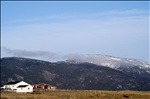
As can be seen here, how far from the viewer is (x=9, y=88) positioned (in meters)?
165

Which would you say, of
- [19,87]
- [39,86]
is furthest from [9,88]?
[39,86]

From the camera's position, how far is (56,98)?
221ft

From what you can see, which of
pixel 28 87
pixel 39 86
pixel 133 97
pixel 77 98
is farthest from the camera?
pixel 39 86

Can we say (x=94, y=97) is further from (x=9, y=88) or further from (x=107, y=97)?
(x=9, y=88)

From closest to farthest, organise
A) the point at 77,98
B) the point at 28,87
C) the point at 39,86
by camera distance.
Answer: the point at 77,98 < the point at 28,87 < the point at 39,86

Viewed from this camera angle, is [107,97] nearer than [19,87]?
Yes

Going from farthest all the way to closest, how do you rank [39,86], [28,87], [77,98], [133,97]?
[39,86] < [28,87] < [133,97] < [77,98]

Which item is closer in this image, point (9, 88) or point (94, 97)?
point (94, 97)

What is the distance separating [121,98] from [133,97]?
14.2ft

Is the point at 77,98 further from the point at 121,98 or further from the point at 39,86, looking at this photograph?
the point at 39,86

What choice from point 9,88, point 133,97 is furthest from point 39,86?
point 133,97

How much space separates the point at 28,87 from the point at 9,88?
540 inches

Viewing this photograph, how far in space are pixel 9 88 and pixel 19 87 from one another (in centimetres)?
849

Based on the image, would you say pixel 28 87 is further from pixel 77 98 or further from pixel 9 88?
pixel 77 98
